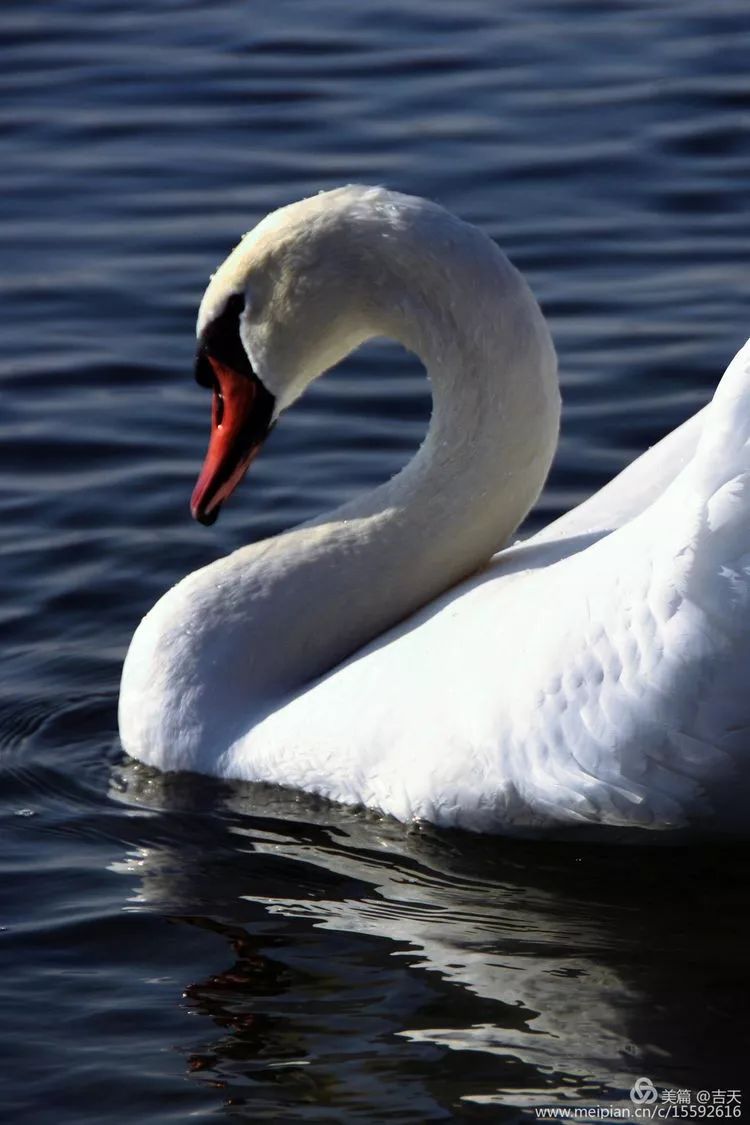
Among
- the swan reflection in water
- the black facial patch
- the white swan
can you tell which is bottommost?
the swan reflection in water

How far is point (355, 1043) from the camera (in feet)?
16.5

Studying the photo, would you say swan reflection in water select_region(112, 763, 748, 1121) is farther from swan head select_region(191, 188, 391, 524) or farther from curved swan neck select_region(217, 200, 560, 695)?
swan head select_region(191, 188, 391, 524)

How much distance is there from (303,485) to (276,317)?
199 centimetres

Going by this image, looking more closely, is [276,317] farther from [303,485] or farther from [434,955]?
[303,485]

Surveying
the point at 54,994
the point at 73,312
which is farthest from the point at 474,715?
the point at 73,312

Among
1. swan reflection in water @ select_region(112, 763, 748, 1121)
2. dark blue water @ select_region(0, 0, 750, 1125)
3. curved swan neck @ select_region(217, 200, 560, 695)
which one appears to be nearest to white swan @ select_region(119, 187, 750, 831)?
curved swan neck @ select_region(217, 200, 560, 695)

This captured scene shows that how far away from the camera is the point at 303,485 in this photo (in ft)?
26.9

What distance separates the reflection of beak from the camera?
→ 6.43 meters

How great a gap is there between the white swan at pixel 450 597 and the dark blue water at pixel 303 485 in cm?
25

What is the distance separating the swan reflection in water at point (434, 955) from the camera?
4910 millimetres

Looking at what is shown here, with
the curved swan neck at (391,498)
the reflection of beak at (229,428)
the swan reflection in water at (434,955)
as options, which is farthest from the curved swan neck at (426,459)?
the swan reflection in water at (434,955)

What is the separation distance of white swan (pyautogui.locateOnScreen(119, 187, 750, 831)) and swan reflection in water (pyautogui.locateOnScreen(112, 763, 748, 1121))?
13 centimetres

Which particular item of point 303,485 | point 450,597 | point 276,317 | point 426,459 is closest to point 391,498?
point 426,459

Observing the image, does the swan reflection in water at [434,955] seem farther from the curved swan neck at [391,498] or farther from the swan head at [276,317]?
the swan head at [276,317]
